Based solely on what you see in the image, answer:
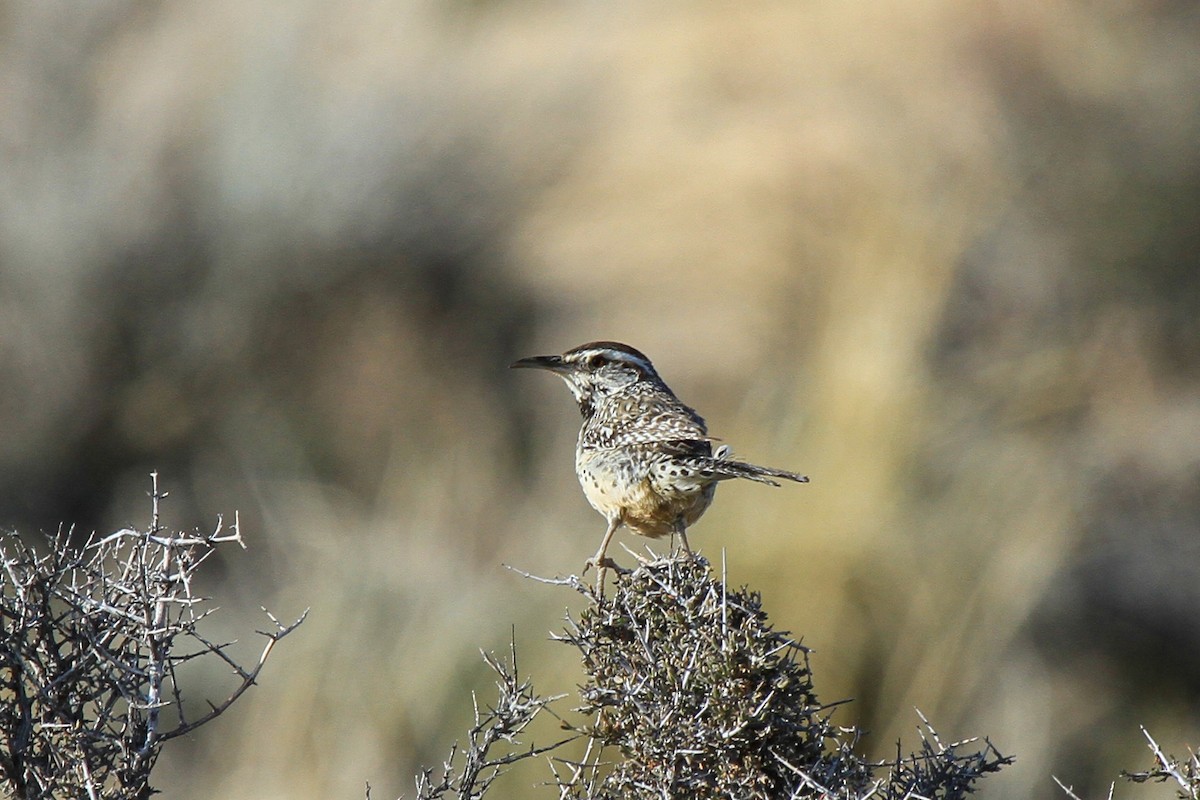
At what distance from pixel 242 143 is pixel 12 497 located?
3.37m

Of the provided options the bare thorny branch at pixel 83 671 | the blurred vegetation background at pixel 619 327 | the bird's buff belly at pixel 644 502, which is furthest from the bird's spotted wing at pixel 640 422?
the blurred vegetation background at pixel 619 327

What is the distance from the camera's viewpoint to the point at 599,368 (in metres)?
4.35

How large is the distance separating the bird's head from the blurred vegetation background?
8.05ft

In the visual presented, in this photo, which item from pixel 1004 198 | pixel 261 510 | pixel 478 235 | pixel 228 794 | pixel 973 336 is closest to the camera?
pixel 228 794

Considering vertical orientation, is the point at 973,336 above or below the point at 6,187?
below

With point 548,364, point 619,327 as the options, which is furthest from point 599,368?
point 619,327

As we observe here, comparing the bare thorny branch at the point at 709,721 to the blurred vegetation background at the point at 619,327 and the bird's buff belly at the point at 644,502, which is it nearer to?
the bird's buff belly at the point at 644,502

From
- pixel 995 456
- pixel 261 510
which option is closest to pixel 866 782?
pixel 995 456

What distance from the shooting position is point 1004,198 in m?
8.55

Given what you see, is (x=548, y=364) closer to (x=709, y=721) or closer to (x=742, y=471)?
(x=742, y=471)

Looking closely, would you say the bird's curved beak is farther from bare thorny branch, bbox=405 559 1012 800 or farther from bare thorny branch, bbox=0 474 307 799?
bare thorny branch, bbox=0 474 307 799

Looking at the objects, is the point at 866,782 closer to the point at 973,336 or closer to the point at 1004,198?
the point at 973,336

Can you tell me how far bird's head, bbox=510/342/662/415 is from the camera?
4297 millimetres

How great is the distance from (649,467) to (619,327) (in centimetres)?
634
